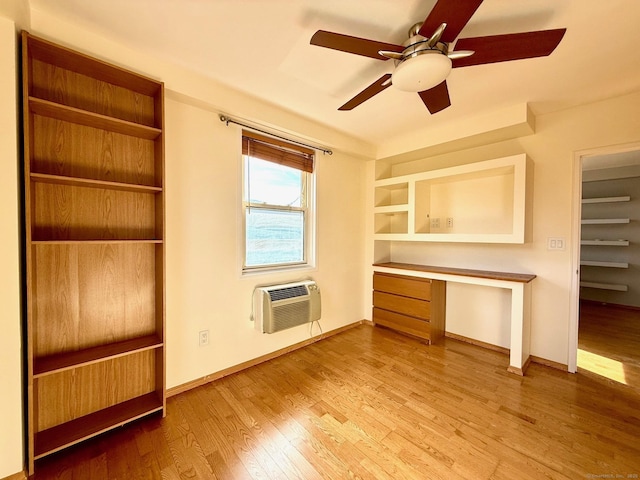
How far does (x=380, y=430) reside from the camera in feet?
5.34

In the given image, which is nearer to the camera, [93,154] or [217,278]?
[93,154]

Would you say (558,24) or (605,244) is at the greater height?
(558,24)

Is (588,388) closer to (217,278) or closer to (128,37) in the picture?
(217,278)

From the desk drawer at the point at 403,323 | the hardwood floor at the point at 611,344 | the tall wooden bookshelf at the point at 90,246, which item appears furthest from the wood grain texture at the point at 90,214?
the hardwood floor at the point at 611,344

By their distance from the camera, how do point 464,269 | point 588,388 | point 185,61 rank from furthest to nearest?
point 464,269 < point 588,388 < point 185,61

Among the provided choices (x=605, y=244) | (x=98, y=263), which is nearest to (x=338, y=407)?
(x=98, y=263)

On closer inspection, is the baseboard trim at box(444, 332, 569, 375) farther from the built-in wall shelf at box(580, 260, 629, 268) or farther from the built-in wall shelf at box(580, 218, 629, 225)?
the built-in wall shelf at box(580, 218, 629, 225)

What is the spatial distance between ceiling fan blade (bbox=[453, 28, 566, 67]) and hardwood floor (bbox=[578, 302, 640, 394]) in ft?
8.94

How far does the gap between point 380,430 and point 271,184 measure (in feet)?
7.35

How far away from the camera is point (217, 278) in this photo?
2188 mm

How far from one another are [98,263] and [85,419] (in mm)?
976

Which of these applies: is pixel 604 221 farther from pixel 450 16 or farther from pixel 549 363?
pixel 450 16

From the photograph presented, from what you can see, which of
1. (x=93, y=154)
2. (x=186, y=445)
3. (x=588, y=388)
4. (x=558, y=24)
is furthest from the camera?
(x=588, y=388)

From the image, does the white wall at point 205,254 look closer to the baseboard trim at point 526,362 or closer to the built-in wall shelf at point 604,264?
the baseboard trim at point 526,362
